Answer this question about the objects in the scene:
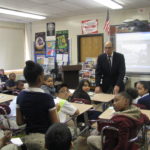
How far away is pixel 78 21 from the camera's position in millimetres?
7238

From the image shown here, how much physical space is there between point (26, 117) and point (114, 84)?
8.33 feet

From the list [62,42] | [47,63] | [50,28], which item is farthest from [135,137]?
[50,28]

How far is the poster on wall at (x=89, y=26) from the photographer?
690 cm

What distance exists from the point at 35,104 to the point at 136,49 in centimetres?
508

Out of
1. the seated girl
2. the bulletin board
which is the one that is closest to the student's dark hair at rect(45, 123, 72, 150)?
the seated girl

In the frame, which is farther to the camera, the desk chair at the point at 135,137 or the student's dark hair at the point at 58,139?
the desk chair at the point at 135,137

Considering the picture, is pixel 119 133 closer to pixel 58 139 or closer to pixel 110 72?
pixel 58 139

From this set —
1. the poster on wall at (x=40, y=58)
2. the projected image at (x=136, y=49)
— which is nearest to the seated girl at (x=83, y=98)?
the projected image at (x=136, y=49)

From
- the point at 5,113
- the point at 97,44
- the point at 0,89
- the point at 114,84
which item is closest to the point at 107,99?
the point at 114,84

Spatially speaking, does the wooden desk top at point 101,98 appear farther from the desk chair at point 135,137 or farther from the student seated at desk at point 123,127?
the student seated at desk at point 123,127

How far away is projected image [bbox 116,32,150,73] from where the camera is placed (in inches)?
238

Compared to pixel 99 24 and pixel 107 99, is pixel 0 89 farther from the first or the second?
pixel 99 24

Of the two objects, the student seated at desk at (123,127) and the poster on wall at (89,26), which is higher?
the poster on wall at (89,26)

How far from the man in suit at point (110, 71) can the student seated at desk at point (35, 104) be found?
229 centimetres
